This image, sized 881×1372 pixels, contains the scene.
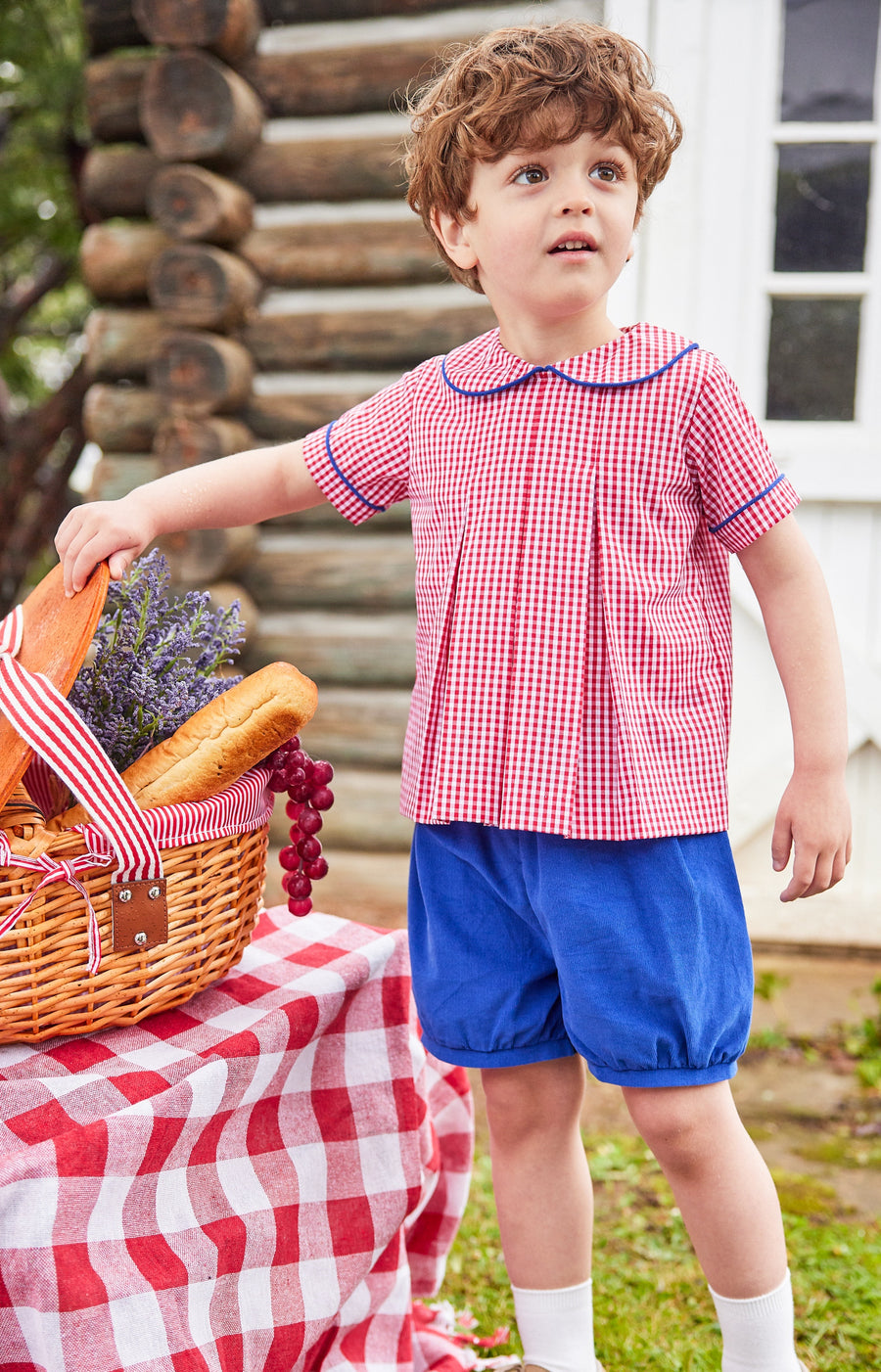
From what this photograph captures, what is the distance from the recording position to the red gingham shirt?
48.8 inches

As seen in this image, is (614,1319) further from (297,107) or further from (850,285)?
(297,107)

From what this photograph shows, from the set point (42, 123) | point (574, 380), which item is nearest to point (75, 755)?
point (574, 380)

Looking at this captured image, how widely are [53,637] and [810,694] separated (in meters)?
0.82

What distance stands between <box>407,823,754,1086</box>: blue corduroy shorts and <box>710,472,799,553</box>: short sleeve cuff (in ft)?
1.11

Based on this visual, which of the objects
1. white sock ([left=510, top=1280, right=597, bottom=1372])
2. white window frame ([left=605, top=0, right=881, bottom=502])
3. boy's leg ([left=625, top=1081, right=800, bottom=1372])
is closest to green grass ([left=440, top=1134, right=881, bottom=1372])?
Answer: white sock ([left=510, top=1280, right=597, bottom=1372])

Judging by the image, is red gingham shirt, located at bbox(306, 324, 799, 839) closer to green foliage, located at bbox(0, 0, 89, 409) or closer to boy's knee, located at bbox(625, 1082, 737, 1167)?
boy's knee, located at bbox(625, 1082, 737, 1167)

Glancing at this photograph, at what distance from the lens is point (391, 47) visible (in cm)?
330

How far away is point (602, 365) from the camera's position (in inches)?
50.2

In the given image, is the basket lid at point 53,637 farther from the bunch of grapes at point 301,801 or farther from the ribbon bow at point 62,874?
the bunch of grapes at point 301,801

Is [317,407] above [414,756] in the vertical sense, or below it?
above

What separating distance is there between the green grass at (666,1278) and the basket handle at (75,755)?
1090 millimetres

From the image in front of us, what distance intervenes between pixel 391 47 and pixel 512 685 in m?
2.75

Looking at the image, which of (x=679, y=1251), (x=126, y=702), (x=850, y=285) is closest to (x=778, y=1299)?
(x=679, y=1251)

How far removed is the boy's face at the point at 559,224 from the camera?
1218 millimetres
